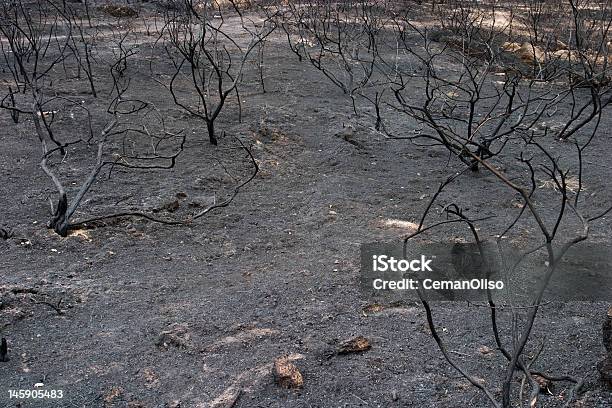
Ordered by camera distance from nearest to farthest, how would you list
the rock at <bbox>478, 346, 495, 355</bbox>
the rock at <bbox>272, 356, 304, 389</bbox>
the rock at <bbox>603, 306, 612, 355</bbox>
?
the rock at <bbox>603, 306, 612, 355</bbox> < the rock at <bbox>272, 356, 304, 389</bbox> < the rock at <bbox>478, 346, 495, 355</bbox>

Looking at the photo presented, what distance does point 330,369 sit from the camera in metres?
3.15

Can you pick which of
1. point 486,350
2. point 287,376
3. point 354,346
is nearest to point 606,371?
point 486,350

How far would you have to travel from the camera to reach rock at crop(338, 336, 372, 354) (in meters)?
3.26

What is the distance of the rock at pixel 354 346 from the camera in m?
3.26

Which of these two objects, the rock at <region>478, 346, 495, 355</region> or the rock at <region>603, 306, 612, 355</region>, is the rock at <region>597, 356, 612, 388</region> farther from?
the rock at <region>478, 346, 495, 355</region>

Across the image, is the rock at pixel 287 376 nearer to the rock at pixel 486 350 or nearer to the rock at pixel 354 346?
the rock at pixel 354 346

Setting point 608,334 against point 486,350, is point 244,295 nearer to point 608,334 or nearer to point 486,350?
point 486,350

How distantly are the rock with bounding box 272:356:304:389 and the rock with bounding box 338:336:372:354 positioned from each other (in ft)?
0.94

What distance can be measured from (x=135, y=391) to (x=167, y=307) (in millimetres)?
763

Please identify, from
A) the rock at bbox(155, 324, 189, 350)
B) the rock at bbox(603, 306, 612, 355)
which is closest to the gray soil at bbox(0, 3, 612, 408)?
the rock at bbox(155, 324, 189, 350)

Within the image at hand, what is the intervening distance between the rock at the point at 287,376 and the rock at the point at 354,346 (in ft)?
0.94

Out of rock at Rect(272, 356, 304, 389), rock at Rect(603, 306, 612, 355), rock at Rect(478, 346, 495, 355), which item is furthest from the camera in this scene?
rock at Rect(478, 346, 495, 355)

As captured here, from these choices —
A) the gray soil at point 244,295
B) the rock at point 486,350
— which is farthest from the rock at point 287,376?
the rock at point 486,350

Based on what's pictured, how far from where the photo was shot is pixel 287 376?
301 cm
